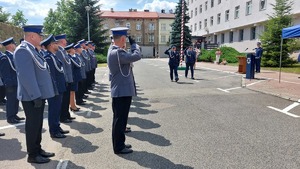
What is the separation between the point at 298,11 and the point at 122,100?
27.5 m

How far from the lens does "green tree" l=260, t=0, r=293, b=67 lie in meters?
23.2

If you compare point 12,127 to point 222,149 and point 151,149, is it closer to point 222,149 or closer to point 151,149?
point 151,149

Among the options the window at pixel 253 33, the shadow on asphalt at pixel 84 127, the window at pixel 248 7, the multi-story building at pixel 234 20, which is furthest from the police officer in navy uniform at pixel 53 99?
the window at pixel 248 7

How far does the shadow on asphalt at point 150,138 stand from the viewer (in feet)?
17.3

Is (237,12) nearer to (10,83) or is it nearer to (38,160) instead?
(10,83)

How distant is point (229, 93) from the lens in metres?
11.2

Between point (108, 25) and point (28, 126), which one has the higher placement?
point (108, 25)

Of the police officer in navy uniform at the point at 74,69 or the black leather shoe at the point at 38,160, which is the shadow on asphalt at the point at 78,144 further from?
the police officer in navy uniform at the point at 74,69

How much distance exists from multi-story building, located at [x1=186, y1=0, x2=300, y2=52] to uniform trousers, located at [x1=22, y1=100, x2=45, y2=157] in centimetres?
2852

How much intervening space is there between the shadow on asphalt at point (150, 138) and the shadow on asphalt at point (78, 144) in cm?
94

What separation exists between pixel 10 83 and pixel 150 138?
4231 millimetres

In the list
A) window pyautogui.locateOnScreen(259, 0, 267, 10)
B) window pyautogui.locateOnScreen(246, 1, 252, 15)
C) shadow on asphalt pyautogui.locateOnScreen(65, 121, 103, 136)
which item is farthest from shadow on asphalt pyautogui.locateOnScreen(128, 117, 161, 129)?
Answer: window pyautogui.locateOnScreen(246, 1, 252, 15)

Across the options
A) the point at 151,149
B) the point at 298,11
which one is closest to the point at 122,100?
the point at 151,149

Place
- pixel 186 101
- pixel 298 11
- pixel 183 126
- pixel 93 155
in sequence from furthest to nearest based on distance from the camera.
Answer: pixel 298 11
pixel 186 101
pixel 183 126
pixel 93 155
